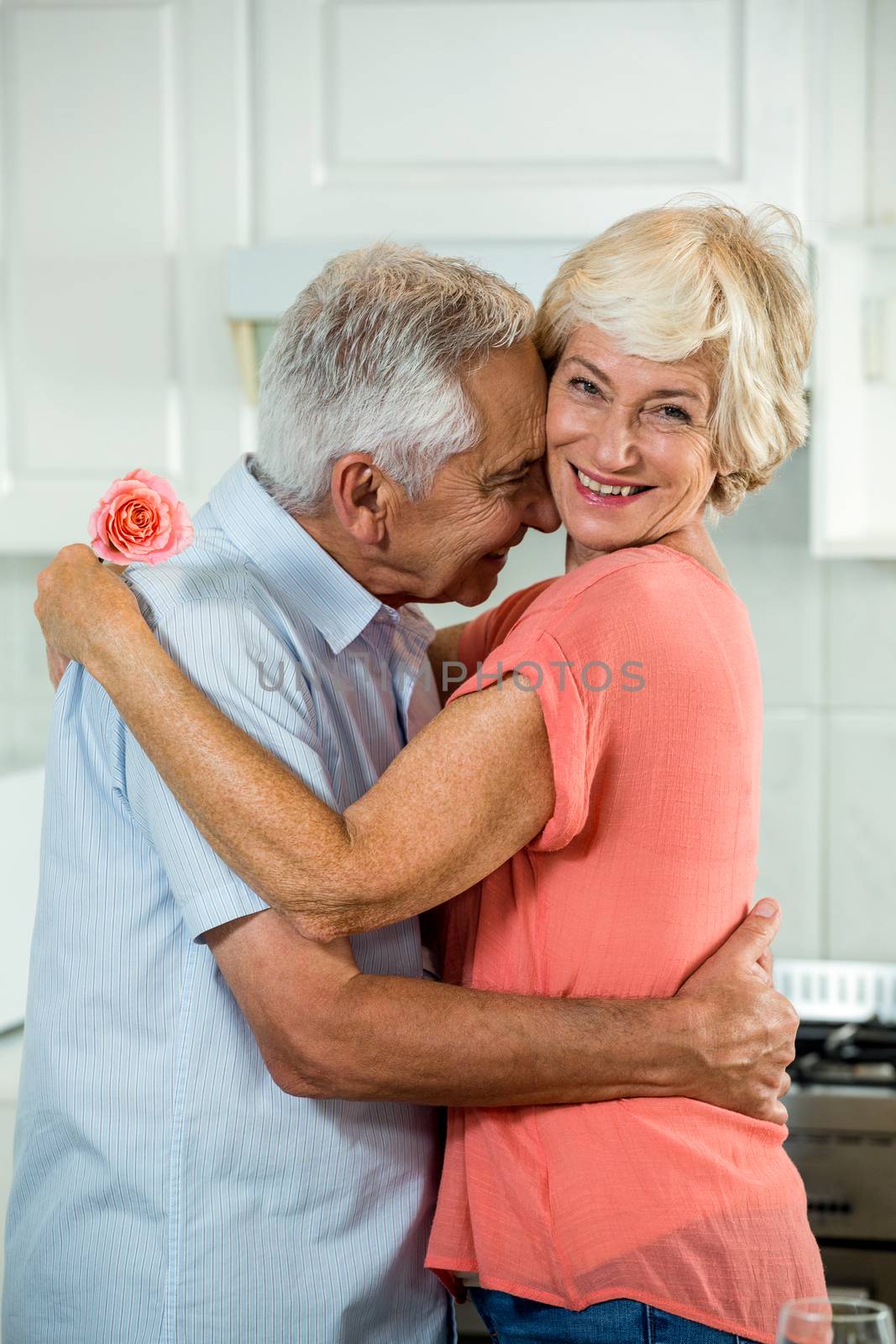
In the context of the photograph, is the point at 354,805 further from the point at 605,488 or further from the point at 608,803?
the point at 605,488

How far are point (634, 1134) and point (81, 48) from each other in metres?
1.56

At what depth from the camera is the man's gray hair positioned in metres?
0.95

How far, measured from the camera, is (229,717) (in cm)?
88

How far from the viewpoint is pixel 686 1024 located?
0.92 metres

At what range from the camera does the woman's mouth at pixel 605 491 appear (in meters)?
1.01

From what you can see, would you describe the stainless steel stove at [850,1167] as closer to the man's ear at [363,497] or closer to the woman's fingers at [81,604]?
the man's ear at [363,497]

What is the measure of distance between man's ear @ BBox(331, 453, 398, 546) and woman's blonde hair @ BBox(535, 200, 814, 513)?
0.62 feet

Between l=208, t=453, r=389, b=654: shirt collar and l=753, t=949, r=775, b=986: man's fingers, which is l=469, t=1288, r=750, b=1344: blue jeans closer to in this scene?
l=753, t=949, r=775, b=986: man's fingers

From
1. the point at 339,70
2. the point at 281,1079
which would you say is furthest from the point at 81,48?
the point at 281,1079

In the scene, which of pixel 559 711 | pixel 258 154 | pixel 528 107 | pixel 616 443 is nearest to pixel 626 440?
pixel 616 443

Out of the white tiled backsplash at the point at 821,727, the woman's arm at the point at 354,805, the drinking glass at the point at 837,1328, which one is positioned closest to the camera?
the drinking glass at the point at 837,1328


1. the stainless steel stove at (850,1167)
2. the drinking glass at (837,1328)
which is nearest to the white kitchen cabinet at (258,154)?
the stainless steel stove at (850,1167)

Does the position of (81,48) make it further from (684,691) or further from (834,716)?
(834,716)

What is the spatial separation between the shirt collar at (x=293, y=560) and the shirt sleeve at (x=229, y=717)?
0.27 feet
